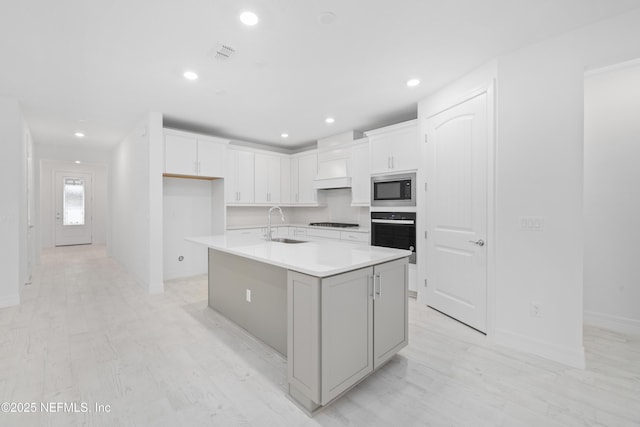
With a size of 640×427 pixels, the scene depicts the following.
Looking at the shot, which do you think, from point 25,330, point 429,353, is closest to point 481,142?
point 429,353

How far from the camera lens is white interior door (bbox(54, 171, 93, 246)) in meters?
8.32

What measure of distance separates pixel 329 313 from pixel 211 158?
391cm

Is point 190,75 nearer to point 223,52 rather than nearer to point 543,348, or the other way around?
point 223,52

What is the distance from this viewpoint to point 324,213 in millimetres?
5773

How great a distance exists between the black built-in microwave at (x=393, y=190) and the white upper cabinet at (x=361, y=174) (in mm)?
182

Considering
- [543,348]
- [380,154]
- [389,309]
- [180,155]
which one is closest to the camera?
[389,309]

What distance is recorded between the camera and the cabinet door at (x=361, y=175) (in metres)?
4.50

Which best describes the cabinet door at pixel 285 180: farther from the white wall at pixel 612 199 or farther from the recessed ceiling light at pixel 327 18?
the white wall at pixel 612 199

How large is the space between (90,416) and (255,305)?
1301mm

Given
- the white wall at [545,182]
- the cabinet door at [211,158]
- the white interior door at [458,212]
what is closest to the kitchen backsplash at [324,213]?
the cabinet door at [211,158]

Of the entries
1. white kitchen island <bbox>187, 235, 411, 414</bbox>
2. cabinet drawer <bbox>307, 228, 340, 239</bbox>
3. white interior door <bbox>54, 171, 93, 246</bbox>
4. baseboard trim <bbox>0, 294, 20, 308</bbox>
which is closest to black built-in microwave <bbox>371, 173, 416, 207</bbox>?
cabinet drawer <bbox>307, 228, 340, 239</bbox>

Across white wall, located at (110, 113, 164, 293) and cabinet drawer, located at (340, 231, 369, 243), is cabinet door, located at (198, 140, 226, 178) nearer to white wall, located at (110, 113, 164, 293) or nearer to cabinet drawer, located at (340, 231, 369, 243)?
white wall, located at (110, 113, 164, 293)

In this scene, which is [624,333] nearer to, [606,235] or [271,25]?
[606,235]

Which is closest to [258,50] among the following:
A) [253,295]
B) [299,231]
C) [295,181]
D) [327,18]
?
[327,18]
